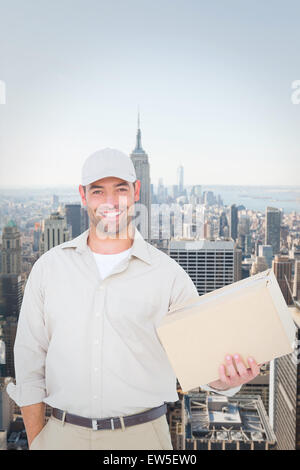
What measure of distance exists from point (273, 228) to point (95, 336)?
325 cm

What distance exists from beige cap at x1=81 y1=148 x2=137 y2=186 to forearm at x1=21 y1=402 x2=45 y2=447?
0.61 meters

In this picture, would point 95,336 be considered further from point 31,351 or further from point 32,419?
point 32,419

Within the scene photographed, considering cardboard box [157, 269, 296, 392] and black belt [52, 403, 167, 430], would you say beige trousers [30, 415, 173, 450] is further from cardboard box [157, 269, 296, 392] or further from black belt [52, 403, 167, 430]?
cardboard box [157, 269, 296, 392]

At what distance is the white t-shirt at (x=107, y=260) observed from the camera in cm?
115

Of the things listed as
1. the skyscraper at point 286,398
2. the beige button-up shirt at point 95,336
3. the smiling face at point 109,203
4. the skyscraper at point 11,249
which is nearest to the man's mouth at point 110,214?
the smiling face at point 109,203

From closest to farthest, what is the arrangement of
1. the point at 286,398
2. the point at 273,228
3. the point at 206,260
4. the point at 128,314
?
the point at 128,314, the point at 273,228, the point at 286,398, the point at 206,260

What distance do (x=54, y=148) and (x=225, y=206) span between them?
1.66 metres

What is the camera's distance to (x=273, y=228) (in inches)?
158

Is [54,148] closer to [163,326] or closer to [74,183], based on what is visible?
[74,183]

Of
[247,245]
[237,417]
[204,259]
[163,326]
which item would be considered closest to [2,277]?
[204,259]

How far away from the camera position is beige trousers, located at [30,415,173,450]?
41.9 inches

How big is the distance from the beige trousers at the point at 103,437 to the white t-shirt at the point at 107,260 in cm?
39

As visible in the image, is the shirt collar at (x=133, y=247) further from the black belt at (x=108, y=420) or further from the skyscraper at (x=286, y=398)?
the skyscraper at (x=286, y=398)

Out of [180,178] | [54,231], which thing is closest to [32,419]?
[54,231]
